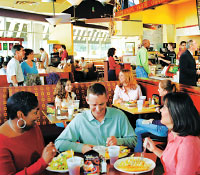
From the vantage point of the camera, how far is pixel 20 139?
1592 millimetres

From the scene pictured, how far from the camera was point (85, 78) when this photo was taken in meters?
14.1

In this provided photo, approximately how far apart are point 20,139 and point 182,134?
102 cm

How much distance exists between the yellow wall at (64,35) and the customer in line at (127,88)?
1078cm

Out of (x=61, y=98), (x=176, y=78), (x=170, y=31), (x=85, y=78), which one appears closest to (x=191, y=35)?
(x=170, y=31)

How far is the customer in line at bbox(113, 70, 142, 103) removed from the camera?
4.65 m

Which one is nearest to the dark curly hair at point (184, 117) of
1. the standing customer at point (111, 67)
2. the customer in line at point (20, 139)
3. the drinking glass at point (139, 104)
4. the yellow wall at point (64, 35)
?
the customer in line at point (20, 139)

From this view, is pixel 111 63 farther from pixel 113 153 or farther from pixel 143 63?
pixel 113 153

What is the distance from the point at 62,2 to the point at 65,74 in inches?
197

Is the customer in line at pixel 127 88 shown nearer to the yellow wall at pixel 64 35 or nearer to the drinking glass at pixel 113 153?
the drinking glass at pixel 113 153

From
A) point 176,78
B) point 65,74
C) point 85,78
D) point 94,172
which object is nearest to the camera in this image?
point 94,172

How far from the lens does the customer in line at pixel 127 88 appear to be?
465 cm

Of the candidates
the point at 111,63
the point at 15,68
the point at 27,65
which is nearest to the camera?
the point at 15,68

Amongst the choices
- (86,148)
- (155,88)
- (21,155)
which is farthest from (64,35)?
(21,155)

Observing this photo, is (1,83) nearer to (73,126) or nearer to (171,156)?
(73,126)
